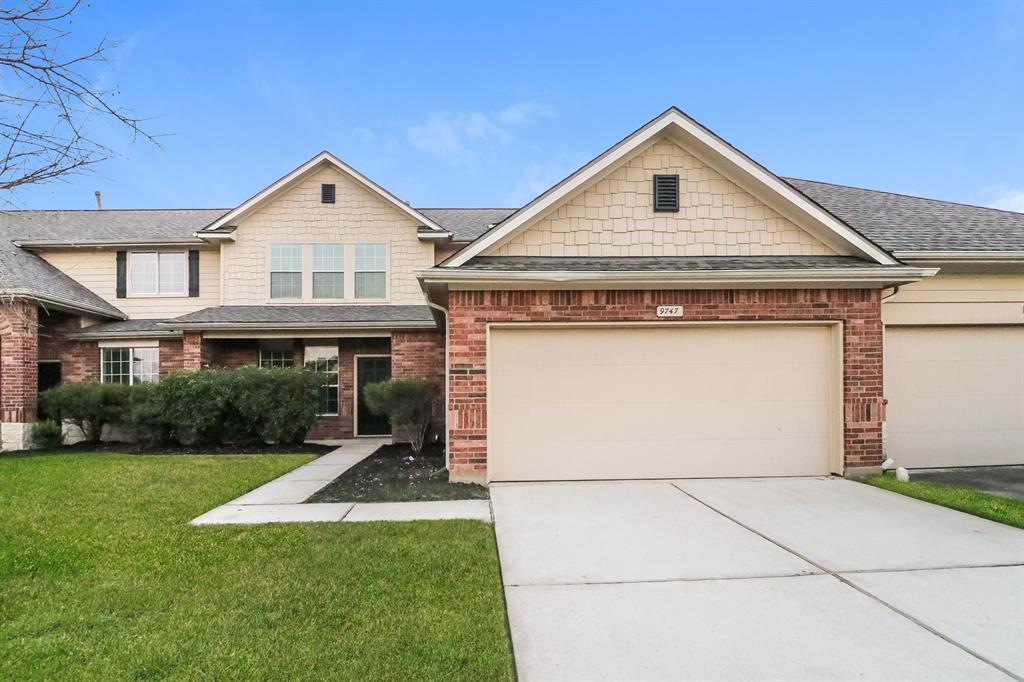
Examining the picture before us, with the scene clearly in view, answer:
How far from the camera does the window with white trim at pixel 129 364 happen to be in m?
13.6

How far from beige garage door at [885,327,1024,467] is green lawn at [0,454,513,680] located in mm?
7272

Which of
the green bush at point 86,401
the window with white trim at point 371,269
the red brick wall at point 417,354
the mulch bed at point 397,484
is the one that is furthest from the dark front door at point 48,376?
the mulch bed at point 397,484

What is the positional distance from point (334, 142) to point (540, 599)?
1437cm

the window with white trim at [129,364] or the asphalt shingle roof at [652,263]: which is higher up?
the asphalt shingle roof at [652,263]

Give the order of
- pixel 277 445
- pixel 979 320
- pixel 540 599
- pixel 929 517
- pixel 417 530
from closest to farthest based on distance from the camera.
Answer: pixel 540 599 < pixel 417 530 < pixel 929 517 < pixel 979 320 < pixel 277 445

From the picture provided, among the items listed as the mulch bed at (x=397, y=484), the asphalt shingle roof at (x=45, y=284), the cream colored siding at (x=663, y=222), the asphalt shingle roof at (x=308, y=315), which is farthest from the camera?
the asphalt shingle roof at (x=308, y=315)

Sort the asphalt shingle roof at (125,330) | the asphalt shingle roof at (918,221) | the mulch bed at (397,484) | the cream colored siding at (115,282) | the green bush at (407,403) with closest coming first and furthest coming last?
1. the mulch bed at (397,484)
2. the asphalt shingle roof at (918,221)
3. the green bush at (407,403)
4. the asphalt shingle roof at (125,330)
5. the cream colored siding at (115,282)


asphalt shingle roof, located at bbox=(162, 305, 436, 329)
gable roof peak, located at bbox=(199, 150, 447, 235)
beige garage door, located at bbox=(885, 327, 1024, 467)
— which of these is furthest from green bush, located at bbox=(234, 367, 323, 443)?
beige garage door, located at bbox=(885, 327, 1024, 467)

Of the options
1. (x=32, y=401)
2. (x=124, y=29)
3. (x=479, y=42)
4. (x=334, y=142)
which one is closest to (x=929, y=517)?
(x=124, y=29)

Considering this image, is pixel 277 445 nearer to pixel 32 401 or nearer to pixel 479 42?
pixel 32 401

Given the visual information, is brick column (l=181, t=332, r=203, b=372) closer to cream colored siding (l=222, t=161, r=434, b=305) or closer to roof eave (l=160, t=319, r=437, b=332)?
roof eave (l=160, t=319, r=437, b=332)

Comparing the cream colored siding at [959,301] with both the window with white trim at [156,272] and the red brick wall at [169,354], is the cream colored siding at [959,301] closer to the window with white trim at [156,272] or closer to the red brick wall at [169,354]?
the red brick wall at [169,354]

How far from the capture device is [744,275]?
7004mm

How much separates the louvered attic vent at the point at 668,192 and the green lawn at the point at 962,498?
4.95 metres
